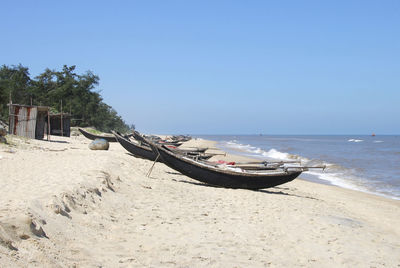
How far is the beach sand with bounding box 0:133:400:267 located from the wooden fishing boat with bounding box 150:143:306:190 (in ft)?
2.43

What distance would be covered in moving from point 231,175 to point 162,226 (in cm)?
490

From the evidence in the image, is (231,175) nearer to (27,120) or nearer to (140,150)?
(140,150)

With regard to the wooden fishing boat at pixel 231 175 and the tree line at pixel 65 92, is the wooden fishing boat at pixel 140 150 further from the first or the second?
the tree line at pixel 65 92

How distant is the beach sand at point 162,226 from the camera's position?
163 inches

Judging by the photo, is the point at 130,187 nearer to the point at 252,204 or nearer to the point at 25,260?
the point at 252,204

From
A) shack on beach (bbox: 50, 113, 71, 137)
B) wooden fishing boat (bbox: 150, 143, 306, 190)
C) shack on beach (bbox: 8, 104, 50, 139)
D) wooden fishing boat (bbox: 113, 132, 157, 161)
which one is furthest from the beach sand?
shack on beach (bbox: 50, 113, 71, 137)

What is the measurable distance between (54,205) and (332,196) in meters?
9.70

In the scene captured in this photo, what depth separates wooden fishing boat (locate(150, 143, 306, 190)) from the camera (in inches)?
414

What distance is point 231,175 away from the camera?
10562 mm

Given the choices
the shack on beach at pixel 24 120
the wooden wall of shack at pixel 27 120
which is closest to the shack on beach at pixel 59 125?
the wooden wall of shack at pixel 27 120

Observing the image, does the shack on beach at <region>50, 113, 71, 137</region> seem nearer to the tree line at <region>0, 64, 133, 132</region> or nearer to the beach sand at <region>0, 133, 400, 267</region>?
the tree line at <region>0, 64, 133, 132</region>

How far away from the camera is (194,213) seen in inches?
279

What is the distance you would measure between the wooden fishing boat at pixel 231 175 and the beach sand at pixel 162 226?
74cm

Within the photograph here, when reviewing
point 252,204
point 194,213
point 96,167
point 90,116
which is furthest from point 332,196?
point 90,116
